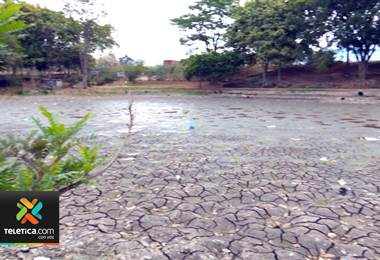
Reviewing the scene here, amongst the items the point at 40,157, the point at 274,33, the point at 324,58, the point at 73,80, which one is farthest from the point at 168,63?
the point at 40,157

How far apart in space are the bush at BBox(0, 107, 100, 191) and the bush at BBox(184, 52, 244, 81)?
23118 mm

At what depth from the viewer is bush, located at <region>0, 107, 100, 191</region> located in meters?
1.14

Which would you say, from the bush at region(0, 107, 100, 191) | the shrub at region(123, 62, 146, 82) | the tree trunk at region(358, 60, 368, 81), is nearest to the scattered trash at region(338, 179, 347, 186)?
the bush at region(0, 107, 100, 191)

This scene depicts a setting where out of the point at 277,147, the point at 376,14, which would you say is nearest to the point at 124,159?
the point at 277,147

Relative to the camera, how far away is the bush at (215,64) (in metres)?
23.6

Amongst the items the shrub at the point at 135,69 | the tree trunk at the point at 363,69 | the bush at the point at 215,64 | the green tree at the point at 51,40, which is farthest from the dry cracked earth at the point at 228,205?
the shrub at the point at 135,69

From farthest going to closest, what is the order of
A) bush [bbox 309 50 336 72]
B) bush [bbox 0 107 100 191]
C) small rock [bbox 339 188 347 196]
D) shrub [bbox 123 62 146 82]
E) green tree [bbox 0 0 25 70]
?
shrub [bbox 123 62 146 82], bush [bbox 309 50 336 72], small rock [bbox 339 188 347 196], bush [bbox 0 107 100 191], green tree [bbox 0 0 25 70]

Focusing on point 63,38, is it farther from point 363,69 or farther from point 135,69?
point 363,69

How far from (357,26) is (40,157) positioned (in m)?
21.0

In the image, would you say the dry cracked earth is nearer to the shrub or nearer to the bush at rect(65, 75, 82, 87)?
the shrub

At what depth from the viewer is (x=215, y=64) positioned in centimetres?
2367

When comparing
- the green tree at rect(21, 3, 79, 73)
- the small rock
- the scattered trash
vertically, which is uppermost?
the green tree at rect(21, 3, 79, 73)

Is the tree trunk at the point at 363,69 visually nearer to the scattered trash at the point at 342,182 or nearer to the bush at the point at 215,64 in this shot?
the bush at the point at 215,64

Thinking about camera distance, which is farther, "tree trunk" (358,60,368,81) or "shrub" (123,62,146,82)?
"shrub" (123,62,146,82)
